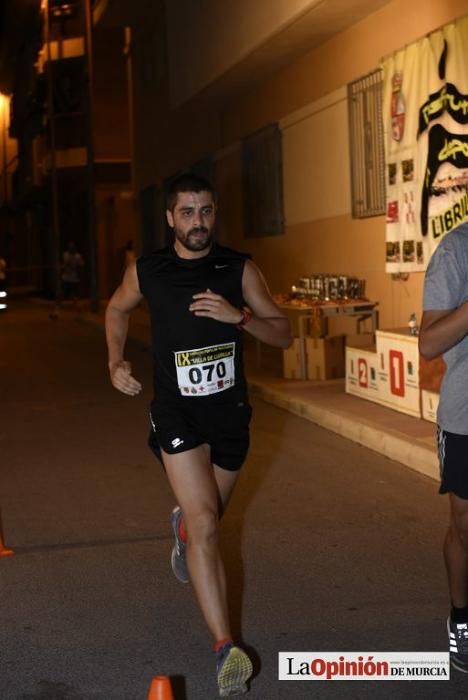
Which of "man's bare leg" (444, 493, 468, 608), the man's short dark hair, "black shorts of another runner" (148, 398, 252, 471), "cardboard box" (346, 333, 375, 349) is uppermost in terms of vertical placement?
the man's short dark hair

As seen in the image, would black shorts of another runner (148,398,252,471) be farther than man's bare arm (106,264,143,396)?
No

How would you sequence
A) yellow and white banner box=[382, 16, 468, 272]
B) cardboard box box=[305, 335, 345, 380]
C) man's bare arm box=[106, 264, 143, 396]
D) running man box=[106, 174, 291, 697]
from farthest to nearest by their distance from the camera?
cardboard box box=[305, 335, 345, 380] < yellow and white banner box=[382, 16, 468, 272] < man's bare arm box=[106, 264, 143, 396] < running man box=[106, 174, 291, 697]

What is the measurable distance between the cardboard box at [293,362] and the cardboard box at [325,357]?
13cm

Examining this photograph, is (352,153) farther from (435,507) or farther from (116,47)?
(116,47)

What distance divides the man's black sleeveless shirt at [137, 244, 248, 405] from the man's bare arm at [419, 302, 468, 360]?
0.93 meters

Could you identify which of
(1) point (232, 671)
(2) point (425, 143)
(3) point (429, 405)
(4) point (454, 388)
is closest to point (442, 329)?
(4) point (454, 388)

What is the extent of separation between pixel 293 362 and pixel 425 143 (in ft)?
11.4

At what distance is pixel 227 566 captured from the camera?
6.75 metres

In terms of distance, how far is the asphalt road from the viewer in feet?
16.5

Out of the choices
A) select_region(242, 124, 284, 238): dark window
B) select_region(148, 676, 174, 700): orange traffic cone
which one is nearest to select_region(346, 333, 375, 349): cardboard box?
select_region(242, 124, 284, 238): dark window

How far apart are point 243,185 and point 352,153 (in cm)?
669

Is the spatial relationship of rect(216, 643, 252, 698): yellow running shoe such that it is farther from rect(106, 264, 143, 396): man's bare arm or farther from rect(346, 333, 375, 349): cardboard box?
rect(346, 333, 375, 349): cardboard box

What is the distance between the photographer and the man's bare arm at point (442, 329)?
437 centimetres

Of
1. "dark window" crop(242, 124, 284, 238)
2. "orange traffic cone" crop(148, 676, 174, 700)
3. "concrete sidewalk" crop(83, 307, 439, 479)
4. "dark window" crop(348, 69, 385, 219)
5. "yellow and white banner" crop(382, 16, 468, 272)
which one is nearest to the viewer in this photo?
"orange traffic cone" crop(148, 676, 174, 700)
